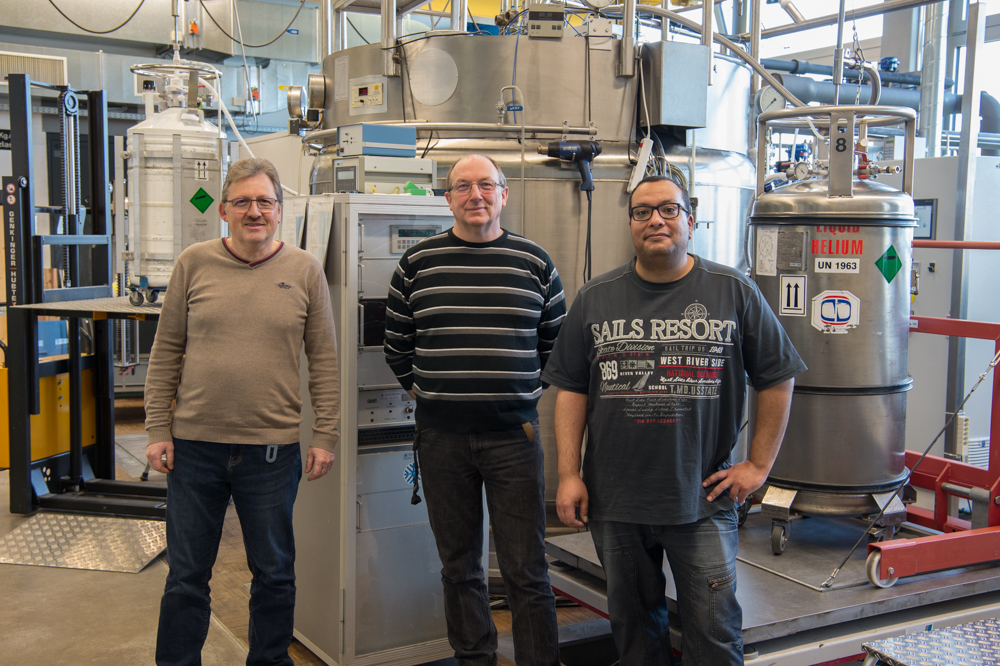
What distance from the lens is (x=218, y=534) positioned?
96.3 inches

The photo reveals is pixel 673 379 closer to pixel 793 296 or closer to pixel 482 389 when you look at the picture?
pixel 482 389

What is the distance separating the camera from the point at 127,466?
19.3 feet

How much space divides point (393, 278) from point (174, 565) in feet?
3.43

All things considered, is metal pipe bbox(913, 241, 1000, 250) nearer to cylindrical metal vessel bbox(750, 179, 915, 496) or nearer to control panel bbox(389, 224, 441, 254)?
cylindrical metal vessel bbox(750, 179, 915, 496)

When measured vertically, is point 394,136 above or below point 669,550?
above

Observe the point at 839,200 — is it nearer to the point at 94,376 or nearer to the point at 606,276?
the point at 606,276

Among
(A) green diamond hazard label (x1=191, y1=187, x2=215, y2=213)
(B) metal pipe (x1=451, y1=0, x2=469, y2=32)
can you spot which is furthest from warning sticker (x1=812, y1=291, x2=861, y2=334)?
(A) green diamond hazard label (x1=191, y1=187, x2=215, y2=213)

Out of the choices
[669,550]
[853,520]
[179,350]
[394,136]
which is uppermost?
[394,136]

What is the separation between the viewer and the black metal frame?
4652 millimetres

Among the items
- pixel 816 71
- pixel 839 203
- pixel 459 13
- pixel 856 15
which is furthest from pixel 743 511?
pixel 816 71

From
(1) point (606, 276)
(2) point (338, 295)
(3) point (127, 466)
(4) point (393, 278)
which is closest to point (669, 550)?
(1) point (606, 276)

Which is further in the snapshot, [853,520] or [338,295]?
[853,520]

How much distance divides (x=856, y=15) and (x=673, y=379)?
4.23m

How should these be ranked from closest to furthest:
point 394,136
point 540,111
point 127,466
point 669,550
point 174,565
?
point 669,550, point 174,565, point 394,136, point 540,111, point 127,466
